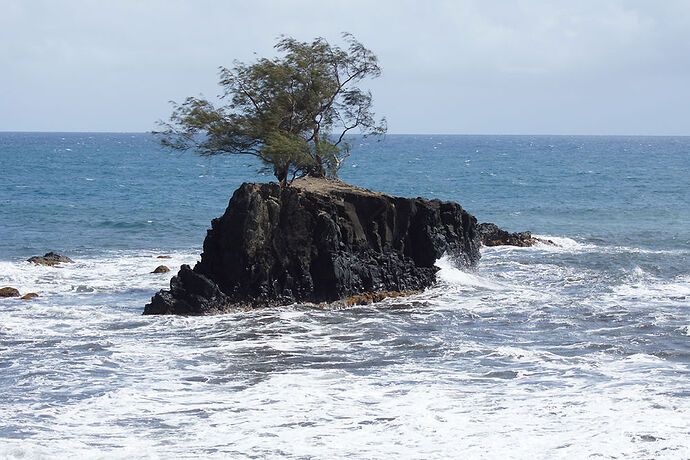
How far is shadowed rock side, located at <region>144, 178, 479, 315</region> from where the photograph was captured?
2691cm

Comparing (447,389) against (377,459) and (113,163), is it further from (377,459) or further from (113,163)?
(113,163)

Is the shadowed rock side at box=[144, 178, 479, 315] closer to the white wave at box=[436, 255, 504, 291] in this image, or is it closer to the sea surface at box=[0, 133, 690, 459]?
the sea surface at box=[0, 133, 690, 459]

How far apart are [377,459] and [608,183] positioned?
7755 cm

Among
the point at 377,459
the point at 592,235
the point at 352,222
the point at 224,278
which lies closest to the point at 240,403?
the point at 377,459

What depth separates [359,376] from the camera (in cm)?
1981

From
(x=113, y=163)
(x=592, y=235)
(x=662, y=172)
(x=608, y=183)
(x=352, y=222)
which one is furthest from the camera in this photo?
Answer: (x=113, y=163)

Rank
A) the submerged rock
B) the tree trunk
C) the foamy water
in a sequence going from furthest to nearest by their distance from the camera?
the tree trunk, the submerged rock, the foamy water

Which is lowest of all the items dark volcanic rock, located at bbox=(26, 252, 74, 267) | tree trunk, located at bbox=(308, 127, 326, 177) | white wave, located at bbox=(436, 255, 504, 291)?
dark volcanic rock, located at bbox=(26, 252, 74, 267)

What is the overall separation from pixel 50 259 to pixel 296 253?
14.8m

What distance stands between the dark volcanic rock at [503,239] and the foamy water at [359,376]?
11930 mm

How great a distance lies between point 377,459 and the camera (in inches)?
585

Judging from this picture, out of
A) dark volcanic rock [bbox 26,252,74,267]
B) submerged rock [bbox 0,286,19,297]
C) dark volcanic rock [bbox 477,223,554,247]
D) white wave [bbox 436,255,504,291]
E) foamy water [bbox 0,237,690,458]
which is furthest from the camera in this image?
dark volcanic rock [bbox 477,223,554,247]

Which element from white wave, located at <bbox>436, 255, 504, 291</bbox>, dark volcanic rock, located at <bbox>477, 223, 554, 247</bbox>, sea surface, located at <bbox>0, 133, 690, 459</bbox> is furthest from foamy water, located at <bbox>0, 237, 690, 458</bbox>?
dark volcanic rock, located at <bbox>477, 223, 554, 247</bbox>

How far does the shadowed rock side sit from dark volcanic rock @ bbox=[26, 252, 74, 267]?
469 inches
